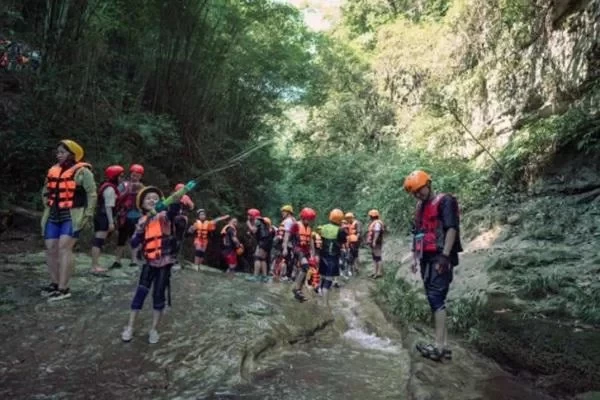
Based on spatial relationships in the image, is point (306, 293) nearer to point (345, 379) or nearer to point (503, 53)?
point (345, 379)

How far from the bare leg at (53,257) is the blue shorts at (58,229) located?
2.5 inches

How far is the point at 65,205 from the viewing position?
582cm

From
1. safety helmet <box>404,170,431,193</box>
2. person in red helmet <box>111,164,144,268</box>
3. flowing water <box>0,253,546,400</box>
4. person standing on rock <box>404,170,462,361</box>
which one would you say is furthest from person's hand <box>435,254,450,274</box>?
person in red helmet <box>111,164,144,268</box>

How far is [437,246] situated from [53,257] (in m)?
4.27

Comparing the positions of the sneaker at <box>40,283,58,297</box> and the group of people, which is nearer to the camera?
the group of people

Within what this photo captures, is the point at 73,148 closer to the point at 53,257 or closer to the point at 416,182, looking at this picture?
the point at 53,257

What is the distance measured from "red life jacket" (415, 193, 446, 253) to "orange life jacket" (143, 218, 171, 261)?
2.56m

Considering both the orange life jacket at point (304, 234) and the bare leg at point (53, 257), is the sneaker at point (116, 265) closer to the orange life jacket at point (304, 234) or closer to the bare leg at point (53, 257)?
the bare leg at point (53, 257)

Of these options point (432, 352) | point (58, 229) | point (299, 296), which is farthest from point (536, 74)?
point (58, 229)

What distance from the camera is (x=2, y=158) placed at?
9523 mm

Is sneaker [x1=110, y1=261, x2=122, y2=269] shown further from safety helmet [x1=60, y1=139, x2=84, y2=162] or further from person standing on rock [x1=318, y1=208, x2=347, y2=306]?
person standing on rock [x1=318, y1=208, x2=347, y2=306]

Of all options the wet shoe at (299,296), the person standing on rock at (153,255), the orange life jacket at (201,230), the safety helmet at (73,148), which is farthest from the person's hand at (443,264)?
the orange life jacket at (201,230)

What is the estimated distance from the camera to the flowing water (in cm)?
409

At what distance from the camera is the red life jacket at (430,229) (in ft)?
16.7
